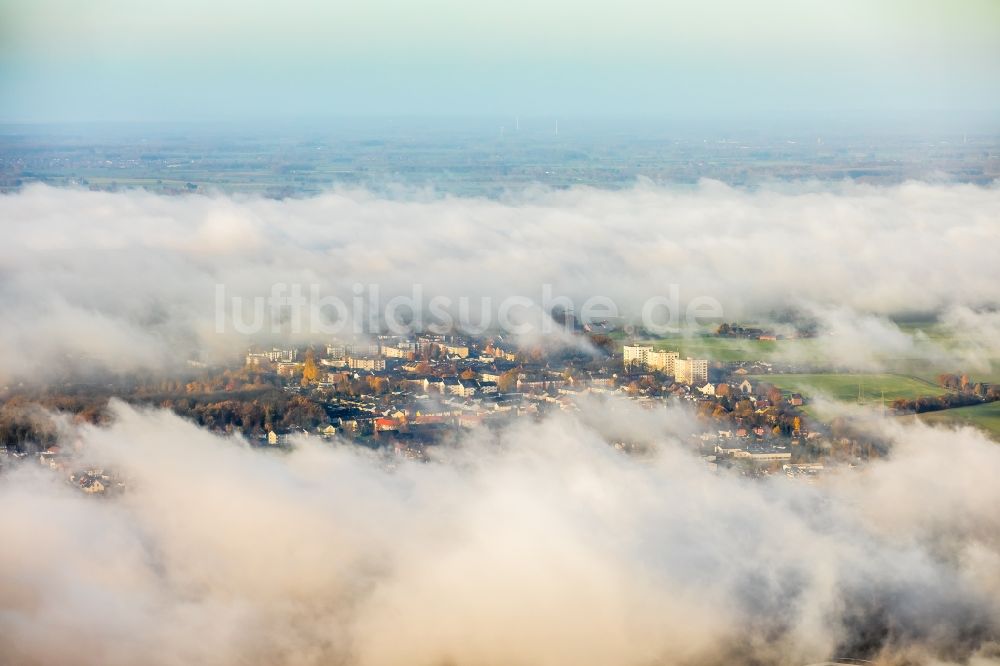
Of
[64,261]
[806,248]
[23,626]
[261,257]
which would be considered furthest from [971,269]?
[23,626]

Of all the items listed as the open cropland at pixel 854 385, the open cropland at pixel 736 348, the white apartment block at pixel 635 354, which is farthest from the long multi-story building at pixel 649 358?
the open cropland at pixel 854 385

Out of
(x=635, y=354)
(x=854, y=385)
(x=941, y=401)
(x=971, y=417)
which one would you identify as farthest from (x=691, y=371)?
(x=971, y=417)

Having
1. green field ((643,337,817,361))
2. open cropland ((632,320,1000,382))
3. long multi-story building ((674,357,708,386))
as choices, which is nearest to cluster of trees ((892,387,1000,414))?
open cropland ((632,320,1000,382))

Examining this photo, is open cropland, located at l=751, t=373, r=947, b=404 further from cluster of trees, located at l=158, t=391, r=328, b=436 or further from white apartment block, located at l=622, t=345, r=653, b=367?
cluster of trees, located at l=158, t=391, r=328, b=436

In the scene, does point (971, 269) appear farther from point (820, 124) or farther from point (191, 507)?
point (820, 124)

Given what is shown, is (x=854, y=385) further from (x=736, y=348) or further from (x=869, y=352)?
(x=736, y=348)
